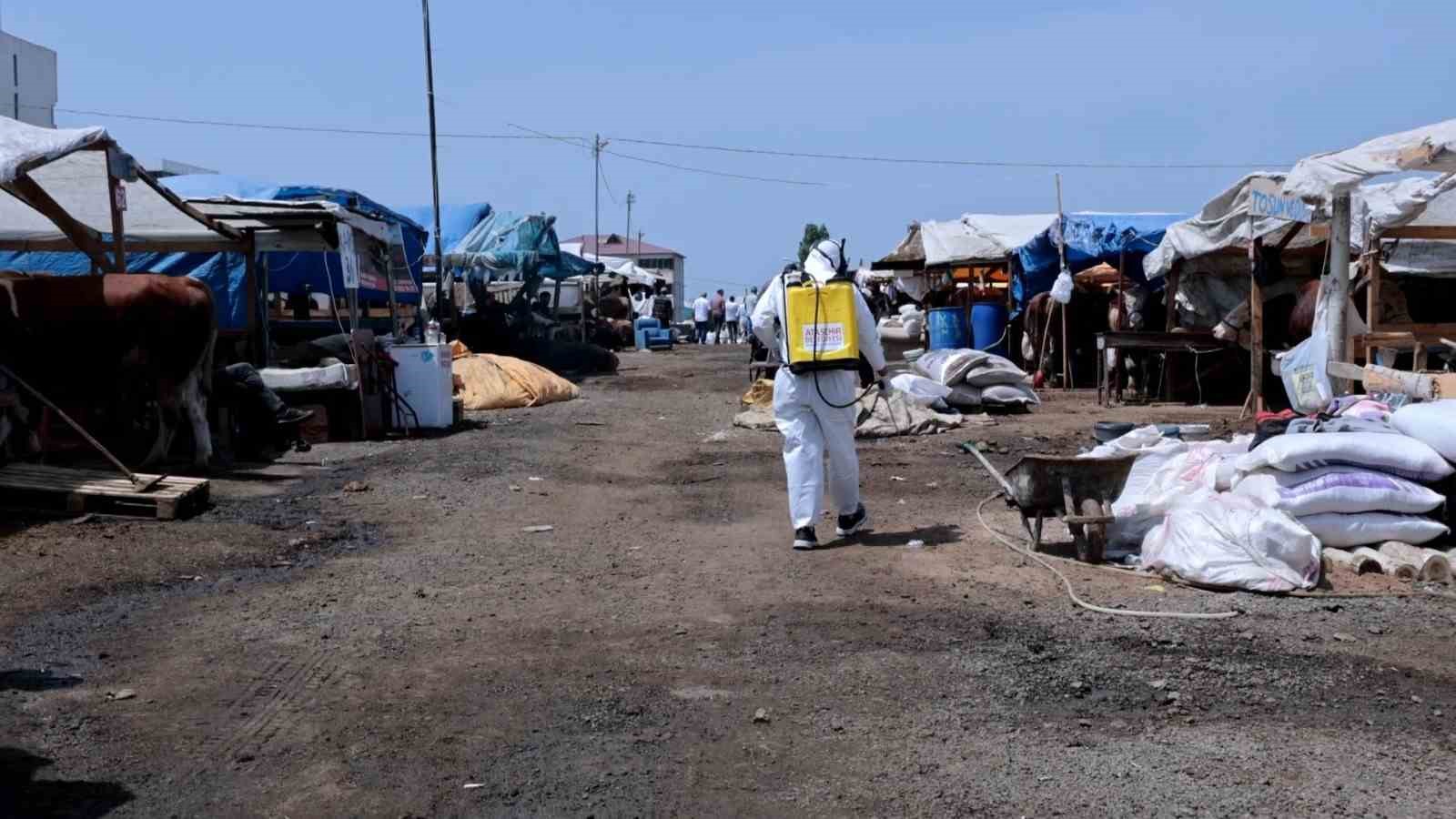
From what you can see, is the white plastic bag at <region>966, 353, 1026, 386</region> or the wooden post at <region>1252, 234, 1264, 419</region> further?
the white plastic bag at <region>966, 353, 1026, 386</region>

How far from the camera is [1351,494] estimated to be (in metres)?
6.57

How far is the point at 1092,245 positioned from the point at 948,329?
10.6 ft

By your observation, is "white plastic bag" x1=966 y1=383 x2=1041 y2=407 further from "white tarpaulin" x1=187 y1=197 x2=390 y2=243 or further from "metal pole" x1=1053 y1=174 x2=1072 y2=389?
"white tarpaulin" x1=187 y1=197 x2=390 y2=243

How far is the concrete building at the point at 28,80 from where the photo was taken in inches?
1571

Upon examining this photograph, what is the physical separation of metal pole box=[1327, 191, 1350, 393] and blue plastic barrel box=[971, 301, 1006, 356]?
479 inches

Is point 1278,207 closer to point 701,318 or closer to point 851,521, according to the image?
point 851,521

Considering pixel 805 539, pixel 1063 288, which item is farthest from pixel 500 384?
pixel 805 539

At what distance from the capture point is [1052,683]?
16.1 ft

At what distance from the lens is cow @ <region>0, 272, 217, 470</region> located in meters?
10.1

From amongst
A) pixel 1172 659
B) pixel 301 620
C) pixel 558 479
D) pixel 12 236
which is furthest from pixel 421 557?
pixel 12 236

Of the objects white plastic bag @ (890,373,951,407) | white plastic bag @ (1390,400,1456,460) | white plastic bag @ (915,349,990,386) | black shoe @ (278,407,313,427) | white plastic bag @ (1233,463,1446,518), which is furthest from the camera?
white plastic bag @ (915,349,990,386)

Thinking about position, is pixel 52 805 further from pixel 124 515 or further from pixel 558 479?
pixel 558 479

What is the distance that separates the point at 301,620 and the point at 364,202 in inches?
572

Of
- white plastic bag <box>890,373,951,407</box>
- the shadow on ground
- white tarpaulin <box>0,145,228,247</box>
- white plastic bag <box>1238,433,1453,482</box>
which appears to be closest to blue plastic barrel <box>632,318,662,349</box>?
white plastic bag <box>890,373,951,407</box>
